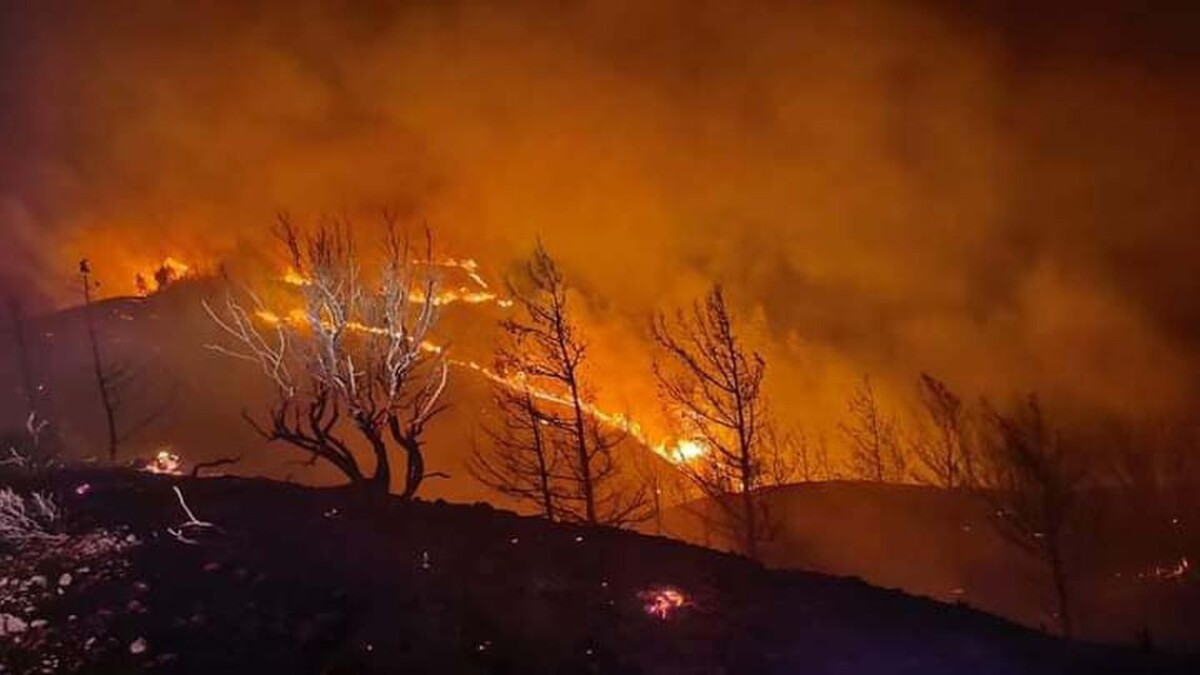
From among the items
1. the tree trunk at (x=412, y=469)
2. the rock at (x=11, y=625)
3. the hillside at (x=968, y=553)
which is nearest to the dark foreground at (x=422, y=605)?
the rock at (x=11, y=625)

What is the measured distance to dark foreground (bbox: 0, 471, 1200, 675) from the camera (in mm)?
12062

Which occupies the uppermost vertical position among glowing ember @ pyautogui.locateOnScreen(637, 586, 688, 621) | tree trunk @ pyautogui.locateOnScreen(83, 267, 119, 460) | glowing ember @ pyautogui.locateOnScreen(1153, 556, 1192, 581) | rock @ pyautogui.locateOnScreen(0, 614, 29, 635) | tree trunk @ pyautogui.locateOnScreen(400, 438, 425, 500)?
tree trunk @ pyautogui.locateOnScreen(83, 267, 119, 460)

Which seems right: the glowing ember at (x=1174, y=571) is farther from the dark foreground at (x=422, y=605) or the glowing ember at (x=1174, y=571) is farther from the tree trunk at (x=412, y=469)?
the tree trunk at (x=412, y=469)

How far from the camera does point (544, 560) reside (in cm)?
1491

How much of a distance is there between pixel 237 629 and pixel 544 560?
14.5ft

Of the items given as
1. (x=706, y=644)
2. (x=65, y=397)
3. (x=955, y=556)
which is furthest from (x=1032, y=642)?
(x=65, y=397)

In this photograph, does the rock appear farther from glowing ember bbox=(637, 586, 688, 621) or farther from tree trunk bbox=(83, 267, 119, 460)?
tree trunk bbox=(83, 267, 119, 460)

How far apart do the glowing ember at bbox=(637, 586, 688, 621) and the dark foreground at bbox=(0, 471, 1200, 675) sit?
107mm

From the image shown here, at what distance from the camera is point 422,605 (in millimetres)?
13031

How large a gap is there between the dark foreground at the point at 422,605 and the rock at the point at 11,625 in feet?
0.17

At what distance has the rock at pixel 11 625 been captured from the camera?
12180mm

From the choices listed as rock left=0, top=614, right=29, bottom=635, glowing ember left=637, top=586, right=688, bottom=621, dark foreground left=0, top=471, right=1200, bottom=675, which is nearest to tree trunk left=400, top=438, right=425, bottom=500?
dark foreground left=0, top=471, right=1200, bottom=675

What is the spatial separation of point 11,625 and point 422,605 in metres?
4.85

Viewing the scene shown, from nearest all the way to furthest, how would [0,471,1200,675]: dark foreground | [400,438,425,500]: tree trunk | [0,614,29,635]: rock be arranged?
[0,471,1200,675]: dark foreground → [0,614,29,635]: rock → [400,438,425,500]: tree trunk
